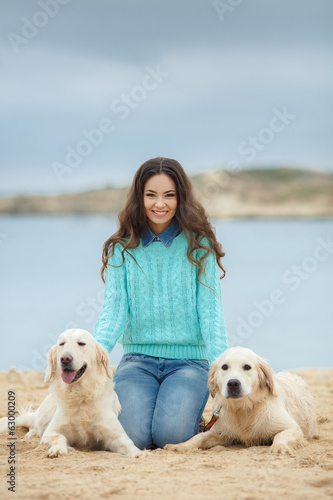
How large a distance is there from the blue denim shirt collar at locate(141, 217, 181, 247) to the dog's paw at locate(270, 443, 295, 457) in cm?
147

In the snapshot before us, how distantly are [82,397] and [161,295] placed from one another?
88 cm

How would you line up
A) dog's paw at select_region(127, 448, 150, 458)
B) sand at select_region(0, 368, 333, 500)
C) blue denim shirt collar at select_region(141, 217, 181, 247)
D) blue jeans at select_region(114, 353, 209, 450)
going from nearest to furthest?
sand at select_region(0, 368, 333, 500) → dog's paw at select_region(127, 448, 150, 458) → blue jeans at select_region(114, 353, 209, 450) → blue denim shirt collar at select_region(141, 217, 181, 247)

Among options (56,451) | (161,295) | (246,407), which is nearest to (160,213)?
(161,295)

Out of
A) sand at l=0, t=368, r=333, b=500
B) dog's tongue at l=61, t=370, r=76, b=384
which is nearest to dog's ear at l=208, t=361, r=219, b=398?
sand at l=0, t=368, r=333, b=500

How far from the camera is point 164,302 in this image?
13.8 ft

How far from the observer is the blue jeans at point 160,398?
13.0ft

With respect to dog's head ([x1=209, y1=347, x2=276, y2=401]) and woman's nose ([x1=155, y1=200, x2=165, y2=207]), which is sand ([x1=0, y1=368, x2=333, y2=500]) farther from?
woman's nose ([x1=155, y1=200, x2=165, y2=207])

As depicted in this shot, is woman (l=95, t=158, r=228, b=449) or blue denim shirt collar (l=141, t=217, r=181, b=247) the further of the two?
blue denim shirt collar (l=141, t=217, r=181, b=247)

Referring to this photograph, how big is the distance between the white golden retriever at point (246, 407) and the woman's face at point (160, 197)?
3.36 feet

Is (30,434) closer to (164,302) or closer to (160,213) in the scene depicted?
(164,302)

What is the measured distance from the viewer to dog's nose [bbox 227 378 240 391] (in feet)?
11.8

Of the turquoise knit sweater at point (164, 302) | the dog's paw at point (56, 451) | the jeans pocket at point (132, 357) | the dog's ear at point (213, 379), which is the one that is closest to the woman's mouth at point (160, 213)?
the turquoise knit sweater at point (164, 302)

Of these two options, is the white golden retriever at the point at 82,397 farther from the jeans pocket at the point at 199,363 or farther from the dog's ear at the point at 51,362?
the jeans pocket at the point at 199,363

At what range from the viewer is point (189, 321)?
13.8 ft
